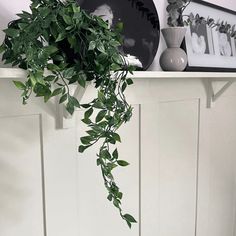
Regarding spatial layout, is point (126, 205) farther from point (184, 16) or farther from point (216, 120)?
point (184, 16)

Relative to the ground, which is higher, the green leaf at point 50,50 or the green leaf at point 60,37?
the green leaf at point 60,37

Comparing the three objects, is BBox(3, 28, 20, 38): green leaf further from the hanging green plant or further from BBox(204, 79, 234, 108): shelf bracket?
BBox(204, 79, 234, 108): shelf bracket

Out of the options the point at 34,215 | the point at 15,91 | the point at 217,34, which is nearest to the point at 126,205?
the point at 34,215

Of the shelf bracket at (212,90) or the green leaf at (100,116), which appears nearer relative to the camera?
the green leaf at (100,116)

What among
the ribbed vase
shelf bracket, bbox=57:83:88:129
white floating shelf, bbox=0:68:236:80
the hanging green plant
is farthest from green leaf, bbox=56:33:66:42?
the ribbed vase

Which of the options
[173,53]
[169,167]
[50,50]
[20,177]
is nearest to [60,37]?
[50,50]

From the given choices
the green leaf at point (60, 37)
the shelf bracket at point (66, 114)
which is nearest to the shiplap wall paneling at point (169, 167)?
the shelf bracket at point (66, 114)

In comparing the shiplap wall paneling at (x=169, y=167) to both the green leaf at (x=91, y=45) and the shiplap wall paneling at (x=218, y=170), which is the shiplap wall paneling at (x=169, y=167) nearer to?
the shiplap wall paneling at (x=218, y=170)

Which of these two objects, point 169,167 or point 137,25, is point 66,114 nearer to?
point 137,25

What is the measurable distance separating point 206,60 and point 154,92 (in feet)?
1.00

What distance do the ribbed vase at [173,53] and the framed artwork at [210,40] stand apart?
0.39ft

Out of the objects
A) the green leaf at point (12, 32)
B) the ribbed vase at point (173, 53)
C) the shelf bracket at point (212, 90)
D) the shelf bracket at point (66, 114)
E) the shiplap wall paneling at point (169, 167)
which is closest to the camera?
the green leaf at point (12, 32)

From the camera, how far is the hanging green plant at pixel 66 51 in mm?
656

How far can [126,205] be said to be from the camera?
115 centimetres
